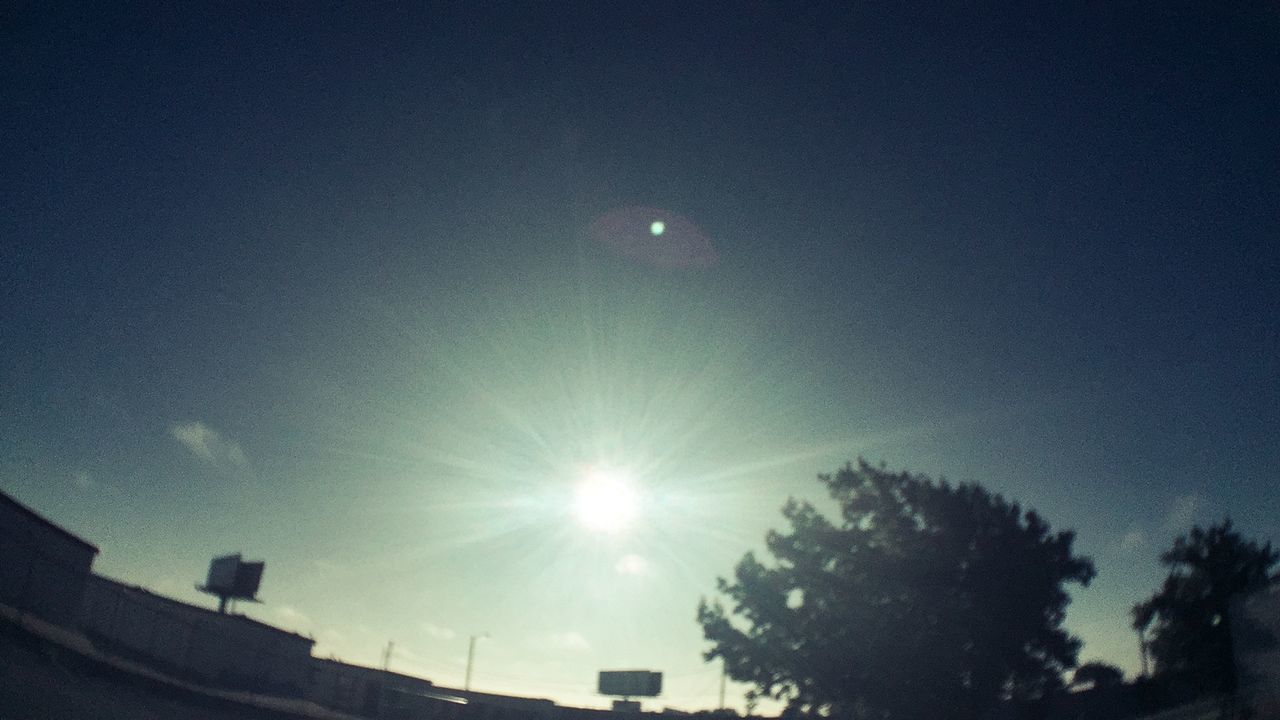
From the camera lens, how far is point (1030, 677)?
37.8 meters

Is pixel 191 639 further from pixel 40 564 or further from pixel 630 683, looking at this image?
pixel 630 683

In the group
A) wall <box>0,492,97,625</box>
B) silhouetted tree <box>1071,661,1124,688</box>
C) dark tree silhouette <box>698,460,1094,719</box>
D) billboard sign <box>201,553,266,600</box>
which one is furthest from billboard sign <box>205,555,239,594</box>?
silhouetted tree <box>1071,661,1124,688</box>

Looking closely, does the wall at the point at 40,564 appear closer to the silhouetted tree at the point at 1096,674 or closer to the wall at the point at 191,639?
the wall at the point at 191,639

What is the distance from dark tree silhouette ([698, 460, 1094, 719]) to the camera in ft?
112

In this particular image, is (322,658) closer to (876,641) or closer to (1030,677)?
(876,641)

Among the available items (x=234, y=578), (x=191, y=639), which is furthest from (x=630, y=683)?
(x=191, y=639)

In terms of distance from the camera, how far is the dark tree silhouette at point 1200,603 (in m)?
41.8

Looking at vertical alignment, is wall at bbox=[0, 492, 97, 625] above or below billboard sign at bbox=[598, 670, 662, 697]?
above

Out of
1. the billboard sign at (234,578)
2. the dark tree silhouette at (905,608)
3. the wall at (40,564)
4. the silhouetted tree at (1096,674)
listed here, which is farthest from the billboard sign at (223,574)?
the silhouetted tree at (1096,674)

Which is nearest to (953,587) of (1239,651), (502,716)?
(1239,651)

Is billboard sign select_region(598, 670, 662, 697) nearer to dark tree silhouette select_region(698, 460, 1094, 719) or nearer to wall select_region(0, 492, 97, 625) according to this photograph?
dark tree silhouette select_region(698, 460, 1094, 719)

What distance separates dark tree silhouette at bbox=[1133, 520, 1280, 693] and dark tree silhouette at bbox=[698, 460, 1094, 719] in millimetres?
10215

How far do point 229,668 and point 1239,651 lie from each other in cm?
5208

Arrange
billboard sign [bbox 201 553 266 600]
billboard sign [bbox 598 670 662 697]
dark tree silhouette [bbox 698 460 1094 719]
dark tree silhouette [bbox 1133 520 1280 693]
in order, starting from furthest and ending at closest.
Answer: billboard sign [bbox 598 670 662 697]
billboard sign [bbox 201 553 266 600]
dark tree silhouette [bbox 1133 520 1280 693]
dark tree silhouette [bbox 698 460 1094 719]
